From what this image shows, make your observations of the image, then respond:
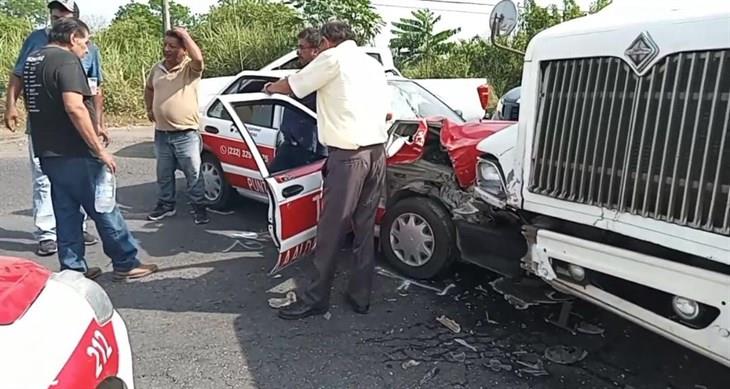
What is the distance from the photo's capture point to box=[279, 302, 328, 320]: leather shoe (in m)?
3.97

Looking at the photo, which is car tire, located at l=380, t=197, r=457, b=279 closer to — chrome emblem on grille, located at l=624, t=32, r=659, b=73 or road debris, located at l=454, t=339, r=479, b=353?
A: road debris, located at l=454, t=339, r=479, b=353

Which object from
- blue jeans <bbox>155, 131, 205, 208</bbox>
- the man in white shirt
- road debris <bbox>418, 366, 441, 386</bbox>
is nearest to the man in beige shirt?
blue jeans <bbox>155, 131, 205, 208</bbox>

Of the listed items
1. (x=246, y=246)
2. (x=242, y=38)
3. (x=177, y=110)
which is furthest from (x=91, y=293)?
(x=242, y=38)

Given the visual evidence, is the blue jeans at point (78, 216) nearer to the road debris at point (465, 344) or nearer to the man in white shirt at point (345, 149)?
the man in white shirt at point (345, 149)

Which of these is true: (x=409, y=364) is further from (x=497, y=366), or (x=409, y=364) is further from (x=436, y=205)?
(x=436, y=205)

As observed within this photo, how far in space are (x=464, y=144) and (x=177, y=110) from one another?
2817mm

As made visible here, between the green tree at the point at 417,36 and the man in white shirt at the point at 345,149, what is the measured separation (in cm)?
1485

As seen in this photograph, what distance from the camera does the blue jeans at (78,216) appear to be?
167 inches

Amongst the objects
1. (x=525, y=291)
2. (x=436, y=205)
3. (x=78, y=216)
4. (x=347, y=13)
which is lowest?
(x=525, y=291)

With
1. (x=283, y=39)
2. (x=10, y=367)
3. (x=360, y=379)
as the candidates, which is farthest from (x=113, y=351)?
(x=283, y=39)

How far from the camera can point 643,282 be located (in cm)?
A: 261

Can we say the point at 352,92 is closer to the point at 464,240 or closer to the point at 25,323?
the point at 464,240

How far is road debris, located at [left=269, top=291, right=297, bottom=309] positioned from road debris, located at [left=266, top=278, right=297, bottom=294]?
0.24 feet

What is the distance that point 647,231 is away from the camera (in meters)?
2.60
